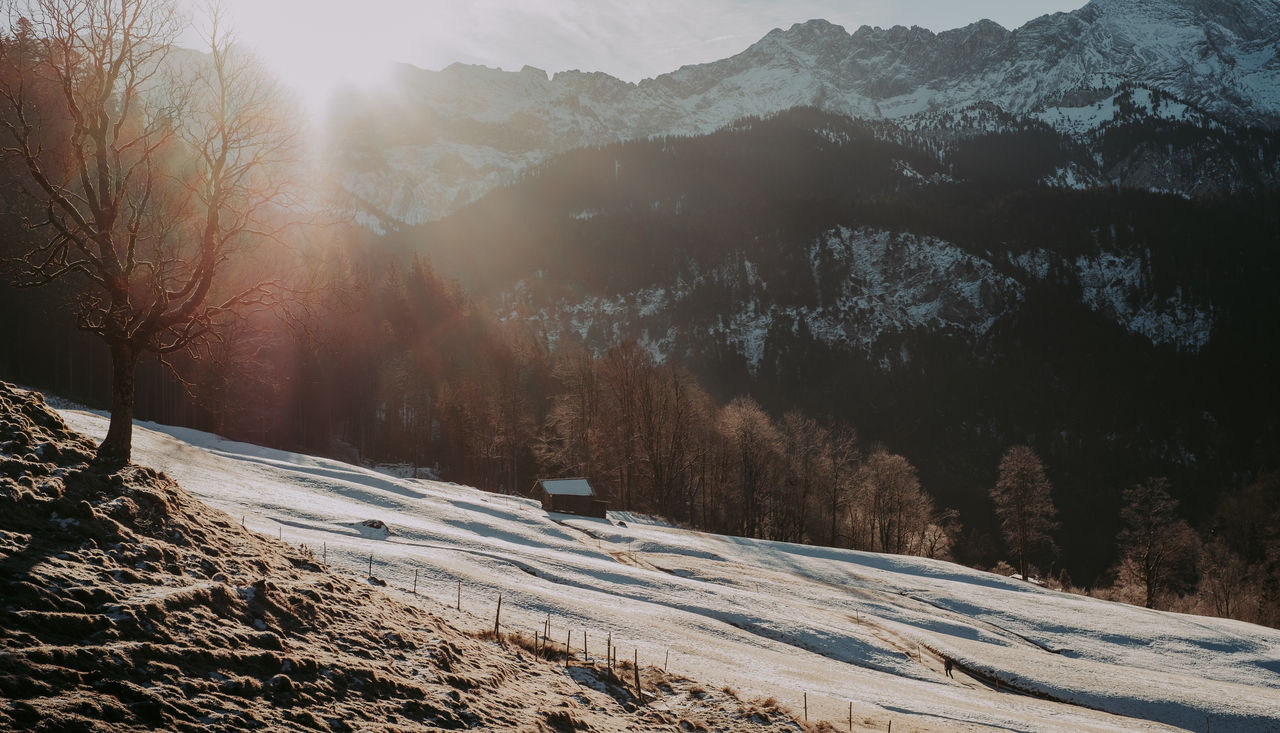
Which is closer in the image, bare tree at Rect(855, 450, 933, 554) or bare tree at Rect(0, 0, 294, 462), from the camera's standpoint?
bare tree at Rect(0, 0, 294, 462)

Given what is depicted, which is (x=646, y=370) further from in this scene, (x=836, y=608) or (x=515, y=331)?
(x=515, y=331)

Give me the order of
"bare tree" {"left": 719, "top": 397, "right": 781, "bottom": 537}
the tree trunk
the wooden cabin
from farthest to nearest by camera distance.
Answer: "bare tree" {"left": 719, "top": 397, "right": 781, "bottom": 537}, the wooden cabin, the tree trunk

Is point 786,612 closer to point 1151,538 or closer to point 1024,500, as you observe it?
point 1024,500

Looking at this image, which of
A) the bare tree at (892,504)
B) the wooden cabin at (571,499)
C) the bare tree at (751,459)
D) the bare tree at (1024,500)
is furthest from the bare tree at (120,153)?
the bare tree at (892,504)

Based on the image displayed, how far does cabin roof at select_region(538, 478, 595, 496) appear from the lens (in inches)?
2389

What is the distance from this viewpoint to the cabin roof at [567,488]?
199ft

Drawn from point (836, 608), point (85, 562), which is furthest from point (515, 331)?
point (85, 562)

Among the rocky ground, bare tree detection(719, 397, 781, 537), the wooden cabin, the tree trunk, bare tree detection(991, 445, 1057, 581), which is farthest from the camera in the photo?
bare tree detection(719, 397, 781, 537)

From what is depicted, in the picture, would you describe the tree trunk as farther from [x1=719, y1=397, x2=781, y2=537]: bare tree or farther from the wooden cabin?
[x1=719, y1=397, x2=781, y2=537]: bare tree

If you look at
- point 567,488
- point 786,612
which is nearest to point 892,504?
point 567,488

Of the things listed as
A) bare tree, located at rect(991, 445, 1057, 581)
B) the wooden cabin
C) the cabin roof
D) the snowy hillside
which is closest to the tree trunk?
the snowy hillside

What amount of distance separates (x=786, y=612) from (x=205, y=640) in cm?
2741

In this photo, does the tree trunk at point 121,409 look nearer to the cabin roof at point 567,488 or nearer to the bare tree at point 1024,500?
the cabin roof at point 567,488

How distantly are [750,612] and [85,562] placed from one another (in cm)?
2613
